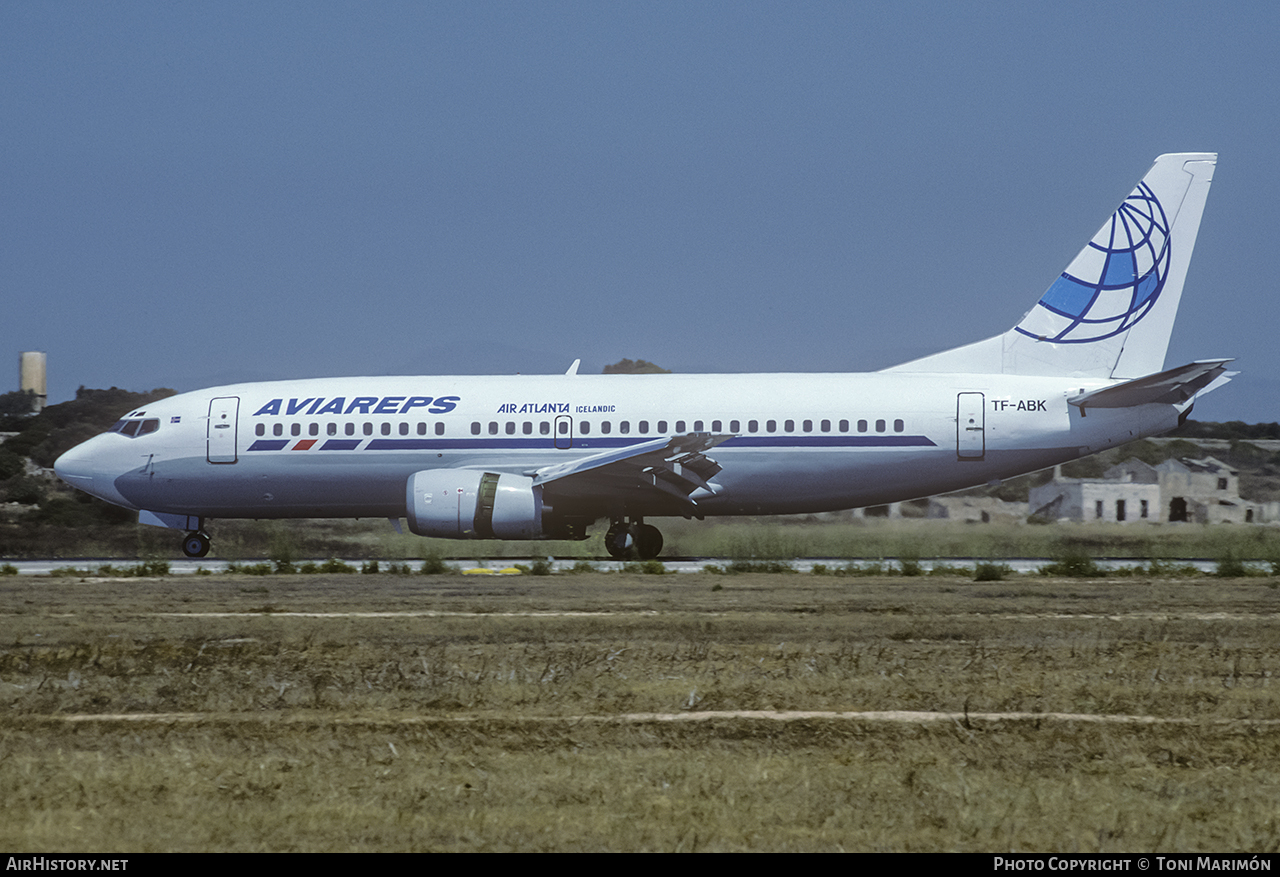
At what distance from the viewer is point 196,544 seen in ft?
101

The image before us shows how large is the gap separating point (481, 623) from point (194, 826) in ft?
30.2

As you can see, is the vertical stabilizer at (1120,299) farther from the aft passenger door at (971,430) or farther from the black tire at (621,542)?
the black tire at (621,542)

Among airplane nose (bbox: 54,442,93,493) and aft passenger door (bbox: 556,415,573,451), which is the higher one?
aft passenger door (bbox: 556,415,573,451)

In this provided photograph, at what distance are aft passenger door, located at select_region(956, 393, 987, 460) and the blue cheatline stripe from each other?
539 millimetres

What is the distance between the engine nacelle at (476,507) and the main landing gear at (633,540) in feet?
8.19

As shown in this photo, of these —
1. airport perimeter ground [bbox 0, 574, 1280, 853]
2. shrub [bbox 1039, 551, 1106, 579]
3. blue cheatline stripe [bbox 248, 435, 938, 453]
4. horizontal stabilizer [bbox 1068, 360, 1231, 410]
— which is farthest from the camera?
blue cheatline stripe [bbox 248, 435, 938, 453]

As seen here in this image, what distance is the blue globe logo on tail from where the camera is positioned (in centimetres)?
2897

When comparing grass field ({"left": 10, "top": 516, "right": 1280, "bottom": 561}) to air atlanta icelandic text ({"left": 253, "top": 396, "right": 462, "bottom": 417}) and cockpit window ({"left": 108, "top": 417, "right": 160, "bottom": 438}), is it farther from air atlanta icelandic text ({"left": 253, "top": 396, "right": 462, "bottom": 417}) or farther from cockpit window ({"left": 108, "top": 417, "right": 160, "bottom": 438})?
air atlanta icelandic text ({"left": 253, "top": 396, "right": 462, "bottom": 417})

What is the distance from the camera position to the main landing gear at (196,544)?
30.6 m

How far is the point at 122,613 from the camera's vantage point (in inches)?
711

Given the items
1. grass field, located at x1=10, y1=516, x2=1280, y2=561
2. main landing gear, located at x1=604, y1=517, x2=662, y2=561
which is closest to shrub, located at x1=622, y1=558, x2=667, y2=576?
main landing gear, located at x1=604, y1=517, x2=662, y2=561

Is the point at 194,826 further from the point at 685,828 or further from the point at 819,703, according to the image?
the point at 819,703

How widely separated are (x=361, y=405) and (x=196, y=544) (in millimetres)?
5074

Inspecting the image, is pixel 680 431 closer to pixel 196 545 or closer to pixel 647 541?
pixel 647 541
